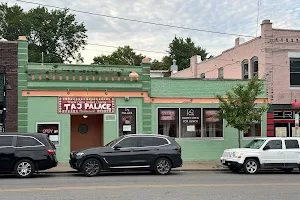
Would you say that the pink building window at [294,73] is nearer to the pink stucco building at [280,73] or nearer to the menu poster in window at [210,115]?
the pink stucco building at [280,73]

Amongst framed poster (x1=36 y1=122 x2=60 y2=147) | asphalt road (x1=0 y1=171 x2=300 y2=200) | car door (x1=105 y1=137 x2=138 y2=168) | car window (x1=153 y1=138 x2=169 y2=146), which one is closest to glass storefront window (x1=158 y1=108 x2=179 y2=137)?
car window (x1=153 y1=138 x2=169 y2=146)

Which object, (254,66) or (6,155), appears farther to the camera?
(254,66)

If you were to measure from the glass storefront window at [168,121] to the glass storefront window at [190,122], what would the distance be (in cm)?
32

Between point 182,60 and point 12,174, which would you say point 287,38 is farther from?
point 182,60

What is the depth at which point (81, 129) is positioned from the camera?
21.7 m

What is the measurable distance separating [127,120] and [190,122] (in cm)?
342

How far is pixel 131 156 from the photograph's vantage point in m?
15.5

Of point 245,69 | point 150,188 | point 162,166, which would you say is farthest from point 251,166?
point 245,69

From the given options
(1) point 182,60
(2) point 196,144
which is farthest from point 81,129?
(1) point 182,60

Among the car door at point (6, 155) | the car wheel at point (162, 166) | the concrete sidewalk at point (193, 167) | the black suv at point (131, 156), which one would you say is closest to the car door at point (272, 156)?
the concrete sidewalk at point (193, 167)

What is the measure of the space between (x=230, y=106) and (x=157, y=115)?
384cm

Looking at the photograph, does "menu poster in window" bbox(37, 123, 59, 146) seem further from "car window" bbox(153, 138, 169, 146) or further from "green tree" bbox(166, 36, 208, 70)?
"green tree" bbox(166, 36, 208, 70)

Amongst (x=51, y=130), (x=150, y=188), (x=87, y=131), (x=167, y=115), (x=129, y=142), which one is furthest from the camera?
(x=87, y=131)

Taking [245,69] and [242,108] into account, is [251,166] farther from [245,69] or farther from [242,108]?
[245,69]
